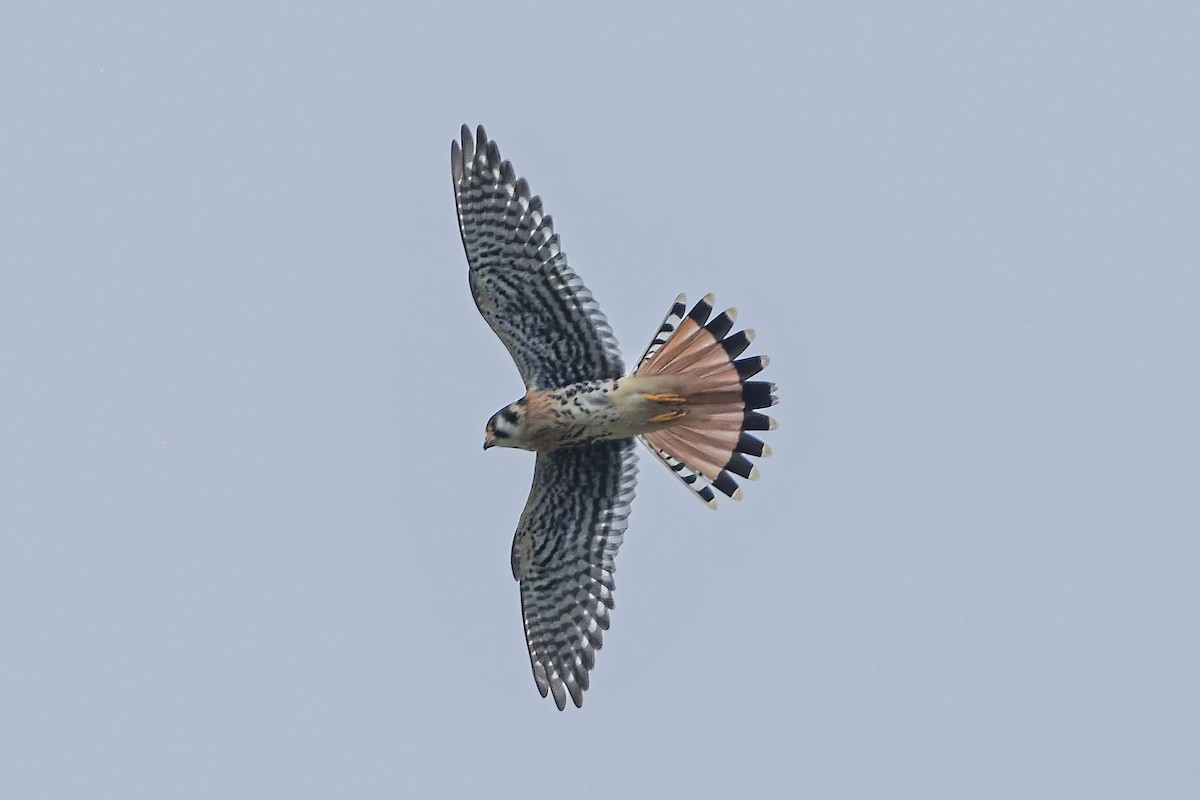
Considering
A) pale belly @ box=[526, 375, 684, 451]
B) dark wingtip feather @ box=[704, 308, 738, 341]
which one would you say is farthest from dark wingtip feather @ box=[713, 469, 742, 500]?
dark wingtip feather @ box=[704, 308, 738, 341]

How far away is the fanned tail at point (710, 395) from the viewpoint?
12.6m

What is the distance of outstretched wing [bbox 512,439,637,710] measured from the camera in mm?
13219

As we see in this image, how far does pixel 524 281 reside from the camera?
1253 centimetres

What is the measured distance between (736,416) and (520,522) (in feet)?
5.20

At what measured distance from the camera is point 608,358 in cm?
1270

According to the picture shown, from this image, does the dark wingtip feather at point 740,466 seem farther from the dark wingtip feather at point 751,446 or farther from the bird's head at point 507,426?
the bird's head at point 507,426

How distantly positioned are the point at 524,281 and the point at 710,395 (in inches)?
51.8

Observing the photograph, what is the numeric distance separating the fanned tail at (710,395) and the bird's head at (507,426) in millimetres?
764

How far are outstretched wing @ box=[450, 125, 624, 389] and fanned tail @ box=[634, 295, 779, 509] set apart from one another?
36 cm

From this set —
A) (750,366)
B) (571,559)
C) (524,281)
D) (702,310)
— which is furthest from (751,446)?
(524,281)

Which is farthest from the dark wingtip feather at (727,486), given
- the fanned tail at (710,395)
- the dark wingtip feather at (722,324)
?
the dark wingtip feather at (722,324)

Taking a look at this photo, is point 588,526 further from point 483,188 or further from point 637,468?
point 483,188

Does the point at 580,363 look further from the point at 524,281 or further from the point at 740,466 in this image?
the point at 740,466

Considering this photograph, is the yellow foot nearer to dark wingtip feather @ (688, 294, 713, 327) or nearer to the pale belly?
the pale belly
